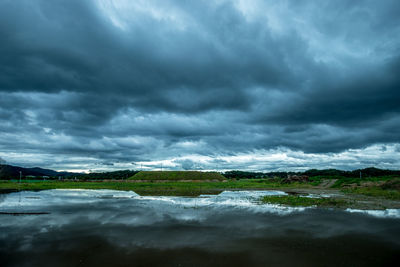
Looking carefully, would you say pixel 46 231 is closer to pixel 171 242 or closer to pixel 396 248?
pixel 171 242

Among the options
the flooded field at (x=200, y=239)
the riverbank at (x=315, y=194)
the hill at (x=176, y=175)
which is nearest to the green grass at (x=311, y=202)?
the riverbank at (x=315, y=194)

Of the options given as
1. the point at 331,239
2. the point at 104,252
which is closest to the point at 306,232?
the point at 331,239

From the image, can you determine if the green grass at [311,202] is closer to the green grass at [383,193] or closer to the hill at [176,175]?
the green grass at [383,193]

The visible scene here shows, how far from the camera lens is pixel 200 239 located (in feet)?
60.3

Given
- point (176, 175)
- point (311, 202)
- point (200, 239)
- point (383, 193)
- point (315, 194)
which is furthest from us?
point (176, 175)

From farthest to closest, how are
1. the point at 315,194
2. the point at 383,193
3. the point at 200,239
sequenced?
1. the point at 315,194
2. the point at 383,193
3. the point at 200,239

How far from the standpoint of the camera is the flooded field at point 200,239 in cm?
1437

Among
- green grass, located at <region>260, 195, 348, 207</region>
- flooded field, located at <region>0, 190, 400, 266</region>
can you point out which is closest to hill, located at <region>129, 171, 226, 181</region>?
green grass, located at <region>260, 195, 348, 207</region>

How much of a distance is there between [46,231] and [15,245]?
3885 mm

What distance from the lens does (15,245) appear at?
665 inches

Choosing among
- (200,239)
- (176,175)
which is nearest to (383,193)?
(200,239)

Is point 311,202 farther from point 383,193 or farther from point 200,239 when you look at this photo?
point 200,239

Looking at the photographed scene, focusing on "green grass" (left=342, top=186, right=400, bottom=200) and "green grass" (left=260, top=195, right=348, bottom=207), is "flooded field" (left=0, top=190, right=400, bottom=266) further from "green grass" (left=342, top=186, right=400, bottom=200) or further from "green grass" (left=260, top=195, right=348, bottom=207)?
"green grass" (left=342, top=186, right=400, bottom=200)

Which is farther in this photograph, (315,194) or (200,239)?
(315,194)
